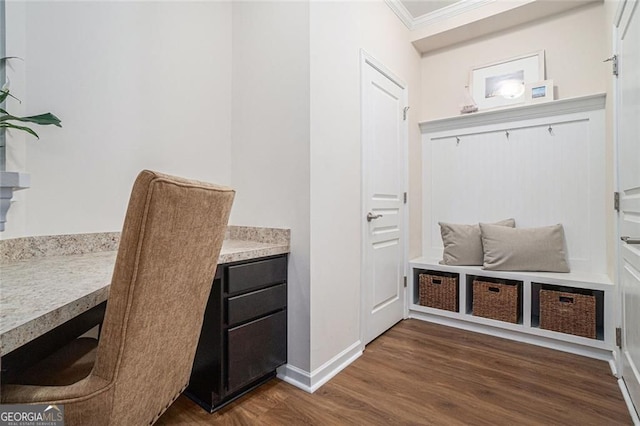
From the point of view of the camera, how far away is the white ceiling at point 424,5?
267 centimetres

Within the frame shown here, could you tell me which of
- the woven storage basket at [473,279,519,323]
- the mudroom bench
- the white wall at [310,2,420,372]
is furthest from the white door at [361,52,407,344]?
the woven storage basket at [473,279,519,323]

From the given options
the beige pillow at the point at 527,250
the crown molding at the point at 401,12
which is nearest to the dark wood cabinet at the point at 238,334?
the beige pillow at the point at 527,250

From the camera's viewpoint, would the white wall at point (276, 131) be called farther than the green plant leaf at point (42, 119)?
Yes

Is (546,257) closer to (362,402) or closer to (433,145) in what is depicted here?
(433,145)

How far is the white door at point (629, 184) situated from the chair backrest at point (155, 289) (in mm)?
1718

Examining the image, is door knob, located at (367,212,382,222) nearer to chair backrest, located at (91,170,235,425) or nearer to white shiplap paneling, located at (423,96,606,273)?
white shiplap paneling, located at (423,96,606,273)

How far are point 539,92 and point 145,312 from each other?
3.18 meters

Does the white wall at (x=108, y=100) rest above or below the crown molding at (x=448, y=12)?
below

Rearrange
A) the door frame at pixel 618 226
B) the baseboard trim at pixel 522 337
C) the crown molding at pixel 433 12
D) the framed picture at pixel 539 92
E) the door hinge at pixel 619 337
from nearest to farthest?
the door frame at pixel 618 226
the door hinge at pixel 619 337
the baseboard trim at pixel 522 337
the framed picture at pixel 539 92
the crown molding at pixel 433 12


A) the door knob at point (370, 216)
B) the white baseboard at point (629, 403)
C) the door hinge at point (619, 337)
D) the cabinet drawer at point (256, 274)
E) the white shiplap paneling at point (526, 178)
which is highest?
the white shiplap paneling at point (526, 178)

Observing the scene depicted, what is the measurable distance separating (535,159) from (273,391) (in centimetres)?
272

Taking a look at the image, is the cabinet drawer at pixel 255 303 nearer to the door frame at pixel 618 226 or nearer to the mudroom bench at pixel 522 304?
the mudroom bench at pixel 522 304

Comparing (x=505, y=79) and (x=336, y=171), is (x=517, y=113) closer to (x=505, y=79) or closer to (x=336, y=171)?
(x=505, y=79)

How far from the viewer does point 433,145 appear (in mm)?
3105
